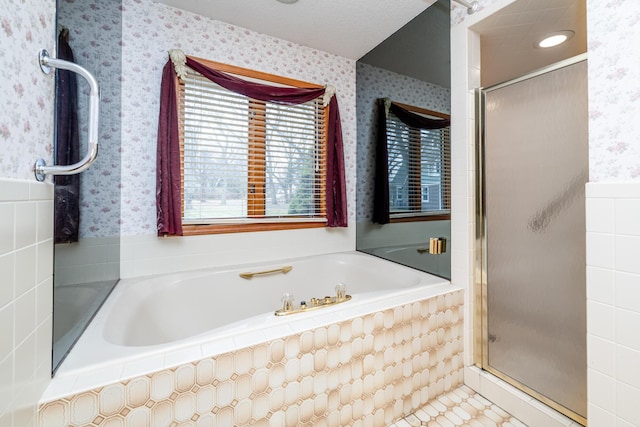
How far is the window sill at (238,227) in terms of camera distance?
1920mm

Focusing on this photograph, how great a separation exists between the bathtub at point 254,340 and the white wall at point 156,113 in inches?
5.6

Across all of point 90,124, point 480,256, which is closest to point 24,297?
point 90,124

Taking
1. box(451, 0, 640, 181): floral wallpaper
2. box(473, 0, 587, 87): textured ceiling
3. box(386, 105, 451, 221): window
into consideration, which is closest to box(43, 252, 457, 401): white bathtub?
box(386, 105, 451, 221): window

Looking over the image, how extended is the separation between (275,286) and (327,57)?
201 centimetres

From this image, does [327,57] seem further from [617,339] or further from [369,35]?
[617,339]

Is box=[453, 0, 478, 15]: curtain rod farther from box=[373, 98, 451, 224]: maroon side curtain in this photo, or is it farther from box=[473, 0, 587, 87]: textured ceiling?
box=[373, 98, 451, 224]: maroon side curtain

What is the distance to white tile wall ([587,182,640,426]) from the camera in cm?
93

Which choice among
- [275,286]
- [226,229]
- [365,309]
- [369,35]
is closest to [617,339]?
[365,309]

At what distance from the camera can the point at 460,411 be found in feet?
4.57

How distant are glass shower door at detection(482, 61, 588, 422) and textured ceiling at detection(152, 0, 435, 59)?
0.96 meters

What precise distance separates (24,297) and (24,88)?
534mm

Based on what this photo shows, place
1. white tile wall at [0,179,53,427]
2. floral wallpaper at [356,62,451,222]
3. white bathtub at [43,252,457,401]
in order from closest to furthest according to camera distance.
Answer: white tile wall at [0,179,53,427], white bathtub at [43,252,457,401], floral wallpaper at [356,62,451,222]

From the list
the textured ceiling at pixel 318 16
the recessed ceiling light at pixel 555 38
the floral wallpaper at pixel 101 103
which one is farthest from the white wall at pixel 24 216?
the recessed ceiling light at pixel 555 38

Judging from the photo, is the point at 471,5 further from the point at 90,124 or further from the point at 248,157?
the point at 90,124
